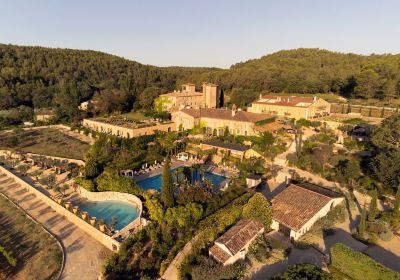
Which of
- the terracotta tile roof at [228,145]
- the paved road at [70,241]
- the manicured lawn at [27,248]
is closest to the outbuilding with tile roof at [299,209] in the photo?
the paved road at [70,241]

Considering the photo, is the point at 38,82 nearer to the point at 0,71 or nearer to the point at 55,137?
the point at 0,71

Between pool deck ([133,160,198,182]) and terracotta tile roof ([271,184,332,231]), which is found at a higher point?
terracotta tile roof ([271,184,332,231])

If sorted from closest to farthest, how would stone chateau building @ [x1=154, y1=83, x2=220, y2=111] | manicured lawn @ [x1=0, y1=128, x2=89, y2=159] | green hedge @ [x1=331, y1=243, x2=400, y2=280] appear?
green hedge @ [x1=331, y1=243, x2=400, y2=280]
manicured lawn @ [x1=0, y1=128, x2=89, y2=159]
stone chateau building @ [x1=154, y1=83, x2=220, y2=111]

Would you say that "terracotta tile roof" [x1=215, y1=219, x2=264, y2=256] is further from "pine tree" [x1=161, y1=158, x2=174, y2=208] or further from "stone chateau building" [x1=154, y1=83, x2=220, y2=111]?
"stone chateau building" [x1=154, y1=83, x2=220, y2=111]

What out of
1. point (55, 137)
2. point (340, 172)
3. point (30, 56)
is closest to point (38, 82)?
point (30, 56)

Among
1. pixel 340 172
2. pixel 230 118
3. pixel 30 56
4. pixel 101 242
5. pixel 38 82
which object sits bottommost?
pixel 101 242

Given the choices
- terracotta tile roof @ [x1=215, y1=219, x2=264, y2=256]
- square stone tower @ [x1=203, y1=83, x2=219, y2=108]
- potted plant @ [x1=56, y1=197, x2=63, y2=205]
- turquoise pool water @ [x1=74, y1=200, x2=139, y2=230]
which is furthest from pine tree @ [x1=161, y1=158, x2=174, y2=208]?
square stone tower @ [x1=203, y1=83, x2=219, y2=108]
